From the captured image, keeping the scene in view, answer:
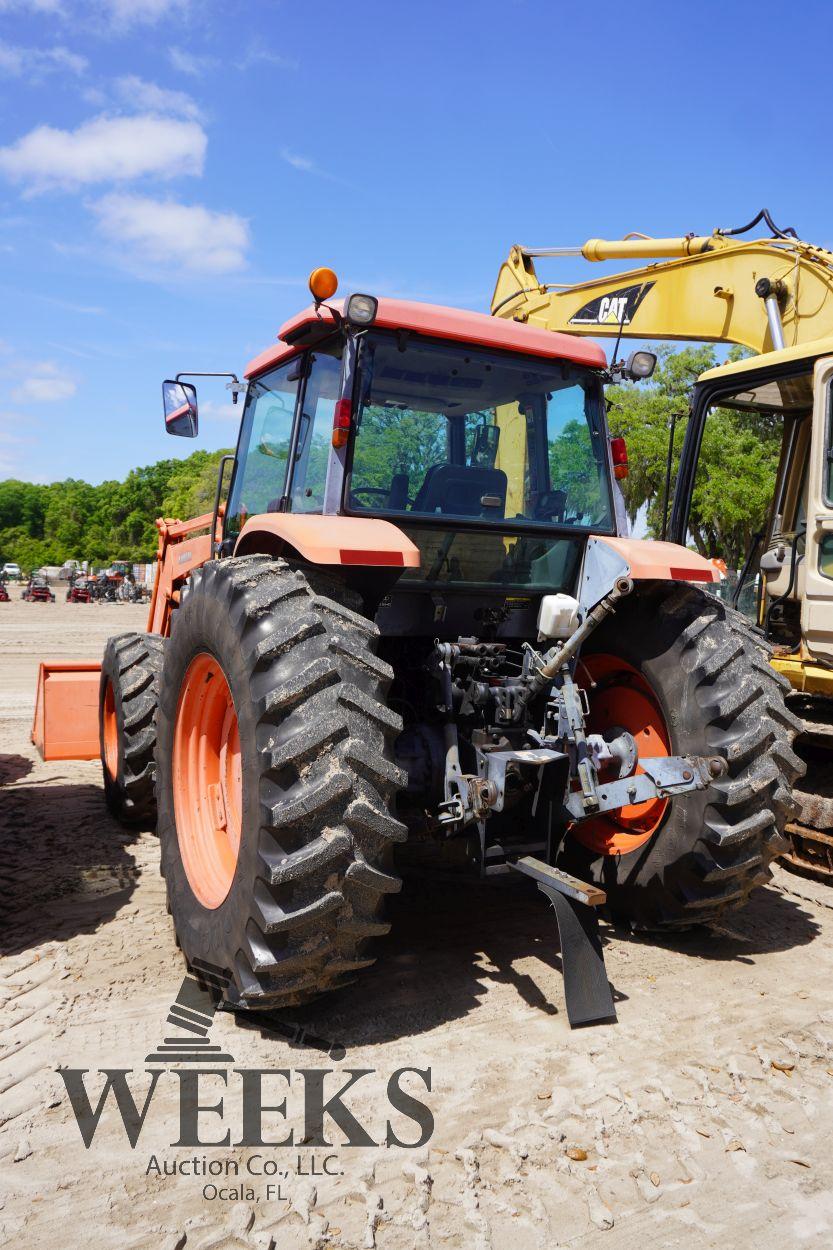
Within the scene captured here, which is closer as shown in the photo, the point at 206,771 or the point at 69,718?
the point at 206,771

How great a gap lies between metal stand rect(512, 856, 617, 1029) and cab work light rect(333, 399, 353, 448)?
1.86 metres

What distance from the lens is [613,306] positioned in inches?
282

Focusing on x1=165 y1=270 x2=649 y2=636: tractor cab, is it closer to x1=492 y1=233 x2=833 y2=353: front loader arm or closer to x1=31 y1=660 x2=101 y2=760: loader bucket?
x1=492 y1=233 x2=833 y2=353: front loader arm

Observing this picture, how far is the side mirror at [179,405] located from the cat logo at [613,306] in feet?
11.5

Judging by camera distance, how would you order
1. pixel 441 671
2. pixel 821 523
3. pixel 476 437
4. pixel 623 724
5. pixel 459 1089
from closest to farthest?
pixel 459 1089 → pixel 441 671 → pixel 476 437 → pixel 623 724 → pixel 821 523

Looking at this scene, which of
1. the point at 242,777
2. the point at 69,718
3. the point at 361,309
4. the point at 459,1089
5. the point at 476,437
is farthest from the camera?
the point at 69,718

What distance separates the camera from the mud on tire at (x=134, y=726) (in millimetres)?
5398

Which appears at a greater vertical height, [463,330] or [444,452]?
[463,330]

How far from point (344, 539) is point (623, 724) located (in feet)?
5.89

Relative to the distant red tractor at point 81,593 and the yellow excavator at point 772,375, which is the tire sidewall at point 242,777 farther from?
the distant red tractor at point 81,593

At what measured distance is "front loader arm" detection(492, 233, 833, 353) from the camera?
6.39 metres

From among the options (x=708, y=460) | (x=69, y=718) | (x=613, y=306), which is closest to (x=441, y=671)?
(x=69, y=718)

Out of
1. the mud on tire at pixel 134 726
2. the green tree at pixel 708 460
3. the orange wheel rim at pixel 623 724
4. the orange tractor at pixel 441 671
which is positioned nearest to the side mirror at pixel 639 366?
the orange tractor at pixel 441 671

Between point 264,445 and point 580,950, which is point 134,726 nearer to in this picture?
point 264,445
